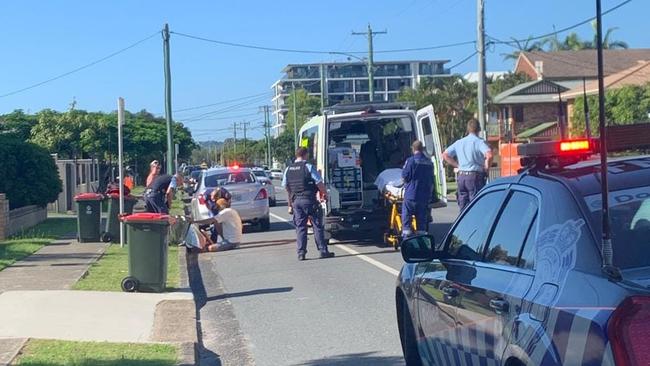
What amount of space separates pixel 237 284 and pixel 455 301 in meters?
8.27

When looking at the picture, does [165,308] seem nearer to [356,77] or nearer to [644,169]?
[644,169]

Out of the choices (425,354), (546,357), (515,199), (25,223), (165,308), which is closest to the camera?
(546,357)

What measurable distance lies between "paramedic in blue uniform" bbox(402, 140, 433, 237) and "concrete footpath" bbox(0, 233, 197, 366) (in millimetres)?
4028

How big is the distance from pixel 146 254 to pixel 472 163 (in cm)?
588

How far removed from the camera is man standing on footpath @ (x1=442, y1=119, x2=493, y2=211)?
15.1 metres

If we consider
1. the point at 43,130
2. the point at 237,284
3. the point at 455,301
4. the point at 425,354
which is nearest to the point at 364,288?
the point at 237,284

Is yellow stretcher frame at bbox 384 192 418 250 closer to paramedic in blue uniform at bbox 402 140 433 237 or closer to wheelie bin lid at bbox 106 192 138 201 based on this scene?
paramedic in blue uniform at bbox 402 140 433 237

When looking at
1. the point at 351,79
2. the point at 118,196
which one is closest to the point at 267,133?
the point at 351,79

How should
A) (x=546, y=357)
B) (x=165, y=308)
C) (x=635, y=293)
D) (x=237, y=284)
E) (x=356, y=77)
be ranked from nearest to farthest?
(x=635, y=293) → (x=546, y=357) → (x=165, y=308) → (x=237, y=284) → (x=356, y=77)

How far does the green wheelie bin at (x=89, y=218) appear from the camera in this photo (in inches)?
745

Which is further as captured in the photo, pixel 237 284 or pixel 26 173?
pixel 26 173

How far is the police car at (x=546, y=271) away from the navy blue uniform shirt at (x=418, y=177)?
8816 mm

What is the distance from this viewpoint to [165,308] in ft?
34.9

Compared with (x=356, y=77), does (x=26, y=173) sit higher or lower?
lower
